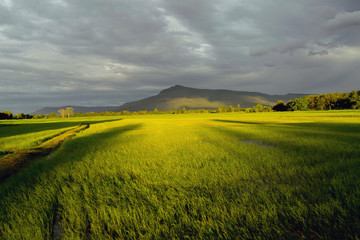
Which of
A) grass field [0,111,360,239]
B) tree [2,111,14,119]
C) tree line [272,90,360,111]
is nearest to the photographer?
grass field [0,111,360,239]

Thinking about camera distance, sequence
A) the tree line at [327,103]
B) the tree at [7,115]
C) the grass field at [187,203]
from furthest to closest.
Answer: the tree at [7,115]
the tree line at [327,103]
the grass field at [187,203]

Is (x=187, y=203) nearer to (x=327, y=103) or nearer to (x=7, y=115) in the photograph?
(x=327, y=103)

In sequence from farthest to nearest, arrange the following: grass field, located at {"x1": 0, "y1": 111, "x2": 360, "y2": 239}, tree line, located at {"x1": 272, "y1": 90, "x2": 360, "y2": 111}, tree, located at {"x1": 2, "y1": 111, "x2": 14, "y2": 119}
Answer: tree, located at {"x1": 2, "y1": 111, "x2": 14, "y2": 119} → tree line, located at {"x1": 272, "y1": 90, "x2": 360, "y2": 111} → grass field, located at {"x1": 0, "y1": 111, "x2": 360, "y2": 239}

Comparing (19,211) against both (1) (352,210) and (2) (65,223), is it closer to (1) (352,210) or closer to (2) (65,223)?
(2) (65,223)

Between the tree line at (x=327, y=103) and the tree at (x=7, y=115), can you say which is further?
the tree at (x=7, y=115)

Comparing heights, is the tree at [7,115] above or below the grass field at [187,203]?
above

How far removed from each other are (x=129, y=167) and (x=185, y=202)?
392 cm

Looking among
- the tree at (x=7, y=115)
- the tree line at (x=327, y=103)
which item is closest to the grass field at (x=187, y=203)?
the tree line at (x=327, y=103)

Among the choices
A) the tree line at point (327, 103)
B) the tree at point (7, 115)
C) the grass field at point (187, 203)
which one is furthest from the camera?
the tree at point (7, 115)

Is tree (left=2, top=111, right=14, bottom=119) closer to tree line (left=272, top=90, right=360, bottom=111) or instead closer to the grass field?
the grass field

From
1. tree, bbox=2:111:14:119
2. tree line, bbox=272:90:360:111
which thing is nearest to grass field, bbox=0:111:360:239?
tree line, bbox=272:90:360:111

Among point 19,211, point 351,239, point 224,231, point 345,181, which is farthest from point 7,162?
point 345,181

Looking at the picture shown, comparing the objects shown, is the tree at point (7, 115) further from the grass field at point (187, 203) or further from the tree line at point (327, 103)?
the tree line at point (327, 103)

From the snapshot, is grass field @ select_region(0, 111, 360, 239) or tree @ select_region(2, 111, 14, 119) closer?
grass field @ select_region(0, 111, 360, 239)
